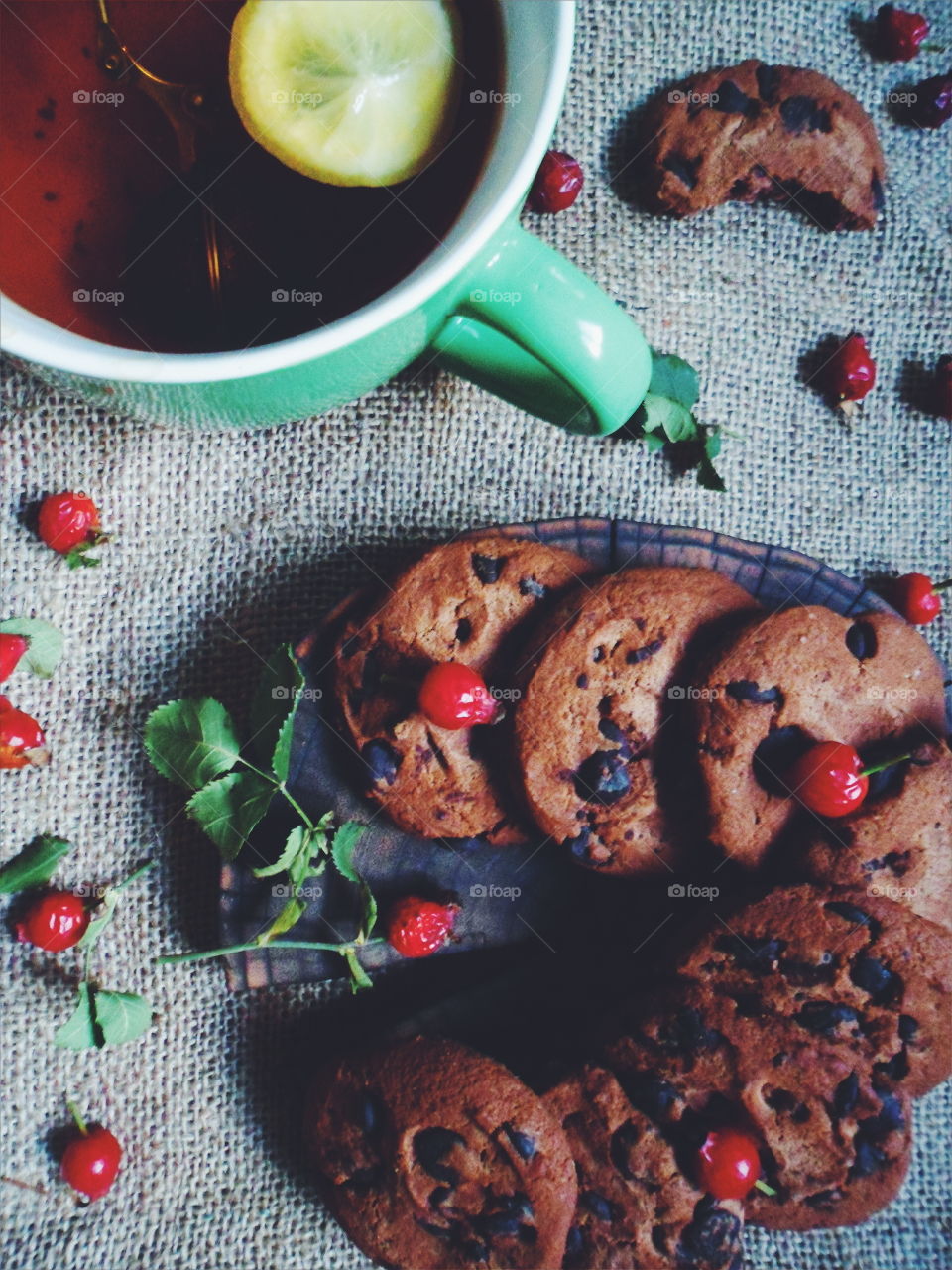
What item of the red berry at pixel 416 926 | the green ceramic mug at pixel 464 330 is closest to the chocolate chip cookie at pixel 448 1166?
the red berry at pixel 416 926

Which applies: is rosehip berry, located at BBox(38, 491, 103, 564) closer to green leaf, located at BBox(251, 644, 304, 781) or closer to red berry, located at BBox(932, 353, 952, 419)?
green leaf, located at BBox(251, 644, 304, 781)

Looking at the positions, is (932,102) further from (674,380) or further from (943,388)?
(674,380)

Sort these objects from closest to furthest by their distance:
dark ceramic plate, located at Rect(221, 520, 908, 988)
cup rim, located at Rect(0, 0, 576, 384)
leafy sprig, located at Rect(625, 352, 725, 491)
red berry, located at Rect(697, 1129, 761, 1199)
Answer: cup rim, located at Rect(0, 0, 576, 384) < red berry, located at Rect(697, 1129, 761, 1199) < dark ceramic plate, located at Rect(221, 520, 908, 988) < leafy sprig, located at Rect(625, 352, 725, 491)

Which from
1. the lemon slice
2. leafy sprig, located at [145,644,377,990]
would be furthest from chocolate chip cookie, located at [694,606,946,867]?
the lemon slice

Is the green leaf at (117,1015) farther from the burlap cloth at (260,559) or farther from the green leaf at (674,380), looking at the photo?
the green leaf at (674,380)

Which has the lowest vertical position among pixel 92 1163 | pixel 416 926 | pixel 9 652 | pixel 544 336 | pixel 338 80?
pixel 92 1163

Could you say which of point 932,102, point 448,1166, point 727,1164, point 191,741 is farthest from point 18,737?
point 932,102
